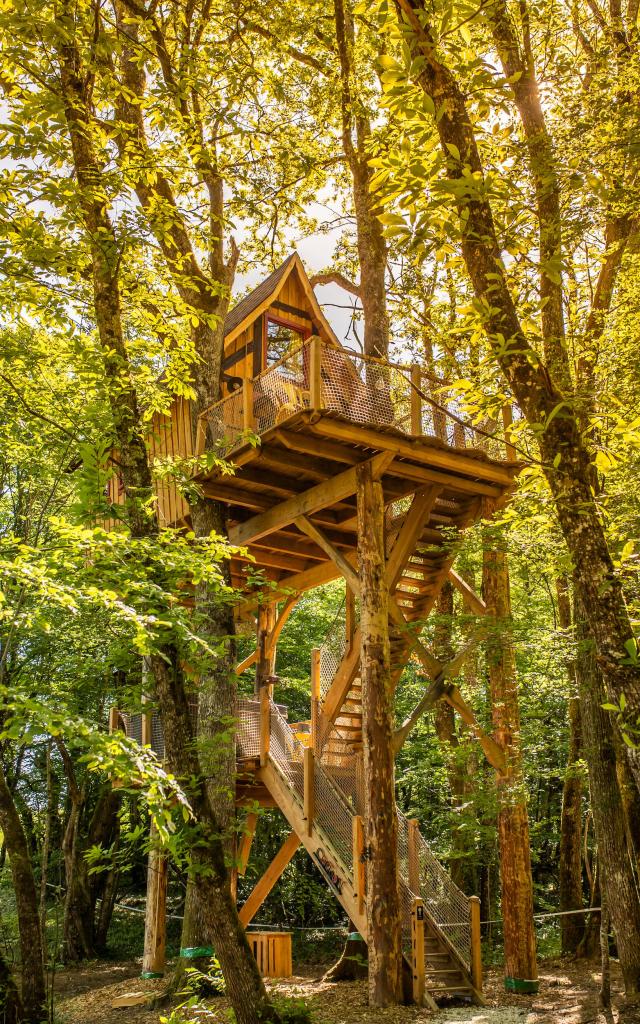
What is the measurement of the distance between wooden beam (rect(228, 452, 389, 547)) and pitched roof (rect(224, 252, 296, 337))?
4.84m

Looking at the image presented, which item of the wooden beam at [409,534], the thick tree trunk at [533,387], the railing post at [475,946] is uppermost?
the wooden beam at [409,534]

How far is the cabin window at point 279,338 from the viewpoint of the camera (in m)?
16.3

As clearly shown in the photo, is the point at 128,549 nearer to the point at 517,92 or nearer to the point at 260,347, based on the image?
the point at 517,92

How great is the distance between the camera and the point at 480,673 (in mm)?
13781

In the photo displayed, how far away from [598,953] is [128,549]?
42.5 feet

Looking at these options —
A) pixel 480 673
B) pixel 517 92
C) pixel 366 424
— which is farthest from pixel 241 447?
pixel 480 673

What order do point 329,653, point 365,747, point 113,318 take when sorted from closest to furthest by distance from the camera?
1. point 113,318
2. point 365,747
3. point 329,653

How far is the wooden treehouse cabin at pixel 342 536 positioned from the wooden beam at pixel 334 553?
0.09 feet

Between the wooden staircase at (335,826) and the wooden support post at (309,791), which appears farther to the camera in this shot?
the wooden support post at (309,791)

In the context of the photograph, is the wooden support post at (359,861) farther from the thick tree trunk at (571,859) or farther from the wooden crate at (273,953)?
the thick tree trunk at (571,859)

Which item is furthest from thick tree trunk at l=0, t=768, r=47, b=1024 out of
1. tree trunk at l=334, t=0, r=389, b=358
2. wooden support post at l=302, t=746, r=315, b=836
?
tree trunk at l=334, t=0, r=389, b=358

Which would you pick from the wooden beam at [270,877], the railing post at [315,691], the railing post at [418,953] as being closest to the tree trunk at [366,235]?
the railing post at [315,691]

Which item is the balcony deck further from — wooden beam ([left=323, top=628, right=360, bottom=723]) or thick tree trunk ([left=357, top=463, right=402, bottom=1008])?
wooden beam ([left=323, top=628, right=360, bottom=723])

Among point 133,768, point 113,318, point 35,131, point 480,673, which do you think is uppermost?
point 35,131
